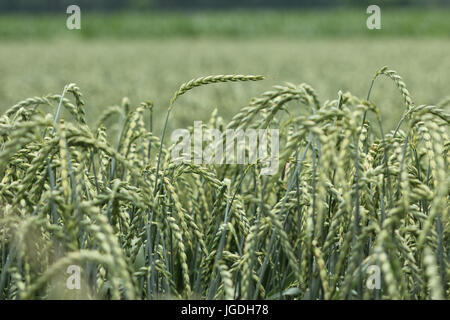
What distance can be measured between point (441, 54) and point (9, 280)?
9.35 metres

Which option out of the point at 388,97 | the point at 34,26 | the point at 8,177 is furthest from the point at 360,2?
the point at 8,177

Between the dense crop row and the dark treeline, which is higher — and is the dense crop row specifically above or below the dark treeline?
below

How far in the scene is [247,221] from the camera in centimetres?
123

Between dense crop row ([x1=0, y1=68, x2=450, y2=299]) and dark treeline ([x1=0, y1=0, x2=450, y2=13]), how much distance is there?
31480 mm

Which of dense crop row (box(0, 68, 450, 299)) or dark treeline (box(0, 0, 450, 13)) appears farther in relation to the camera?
dark treeline (box(0, 0, 450, 13))

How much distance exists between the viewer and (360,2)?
35.8 metres

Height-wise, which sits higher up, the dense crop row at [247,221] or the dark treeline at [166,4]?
the dark treeline at [166,4]

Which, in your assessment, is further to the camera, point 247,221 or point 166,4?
point 166,4

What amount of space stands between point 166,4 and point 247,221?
33.4 meters

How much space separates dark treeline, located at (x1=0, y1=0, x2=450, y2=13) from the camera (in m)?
30.9

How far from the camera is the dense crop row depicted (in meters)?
0.90

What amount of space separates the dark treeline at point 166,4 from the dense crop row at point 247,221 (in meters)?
31.5

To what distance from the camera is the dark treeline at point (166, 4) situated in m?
30.9

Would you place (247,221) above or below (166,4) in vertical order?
below
